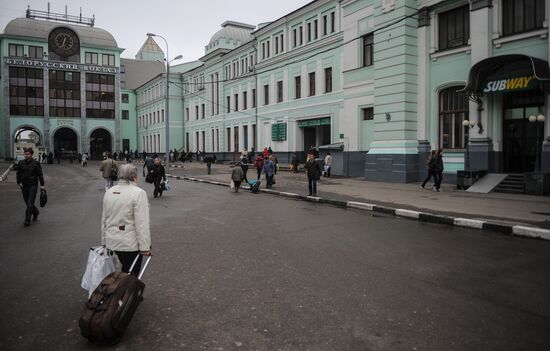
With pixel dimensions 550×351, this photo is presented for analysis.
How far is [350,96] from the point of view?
2533 centimetres

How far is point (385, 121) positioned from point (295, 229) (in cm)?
1389

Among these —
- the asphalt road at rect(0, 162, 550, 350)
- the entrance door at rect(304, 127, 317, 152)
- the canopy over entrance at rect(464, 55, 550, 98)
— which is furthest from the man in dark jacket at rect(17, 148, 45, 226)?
the entrance door at rect(304, 127, 317, 152)

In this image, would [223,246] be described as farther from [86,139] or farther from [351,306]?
[86,139]

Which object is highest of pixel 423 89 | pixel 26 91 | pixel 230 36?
pixel 230 36

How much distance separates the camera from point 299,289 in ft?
16.9

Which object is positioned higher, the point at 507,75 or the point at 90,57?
the point at 90,57

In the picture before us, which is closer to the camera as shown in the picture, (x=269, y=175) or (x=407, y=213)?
(x=407, y=213)

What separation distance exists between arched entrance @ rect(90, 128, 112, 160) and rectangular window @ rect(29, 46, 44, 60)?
1437cm

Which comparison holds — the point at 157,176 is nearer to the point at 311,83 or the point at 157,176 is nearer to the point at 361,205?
the point at 361,205

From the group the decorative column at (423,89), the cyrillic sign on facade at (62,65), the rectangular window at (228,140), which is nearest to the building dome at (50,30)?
the cyrillic sign on facade at (62,65)

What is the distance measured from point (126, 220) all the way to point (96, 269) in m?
0.57

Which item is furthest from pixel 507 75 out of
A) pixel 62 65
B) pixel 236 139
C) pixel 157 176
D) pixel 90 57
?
pixel 90 57

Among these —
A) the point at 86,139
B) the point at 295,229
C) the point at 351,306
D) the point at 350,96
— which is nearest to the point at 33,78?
the point at 86,139

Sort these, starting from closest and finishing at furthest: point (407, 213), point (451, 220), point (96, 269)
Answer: point (96, 269), point (451, 220), point (407, 213)
